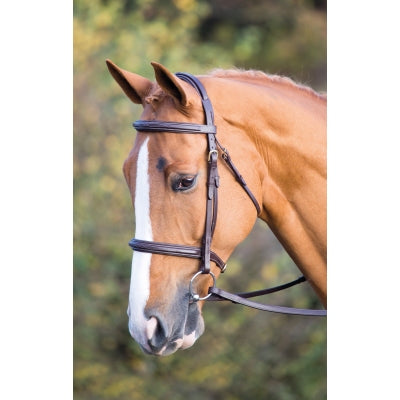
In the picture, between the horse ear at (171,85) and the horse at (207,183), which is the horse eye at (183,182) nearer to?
the horse at (207,183)

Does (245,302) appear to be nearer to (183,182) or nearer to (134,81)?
(183,182)

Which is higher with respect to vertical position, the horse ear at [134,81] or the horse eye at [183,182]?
the horse ear at [134,81]

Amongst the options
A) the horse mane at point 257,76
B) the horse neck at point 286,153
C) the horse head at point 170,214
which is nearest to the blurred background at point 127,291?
the horse mane at point 257,76

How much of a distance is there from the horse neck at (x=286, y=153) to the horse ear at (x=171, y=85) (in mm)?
147

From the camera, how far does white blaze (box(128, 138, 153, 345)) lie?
72.8 inches

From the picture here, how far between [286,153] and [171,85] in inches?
18.8

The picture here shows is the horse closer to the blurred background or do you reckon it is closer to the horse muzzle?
the horse muzzle

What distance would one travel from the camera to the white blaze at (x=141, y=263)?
1.85 meters

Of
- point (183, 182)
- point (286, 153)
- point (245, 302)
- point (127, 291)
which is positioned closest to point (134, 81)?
point (183, 182)

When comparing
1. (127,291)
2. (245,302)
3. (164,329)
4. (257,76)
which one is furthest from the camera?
(127,291)

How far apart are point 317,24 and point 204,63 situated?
4.44 feet

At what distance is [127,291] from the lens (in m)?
5.35

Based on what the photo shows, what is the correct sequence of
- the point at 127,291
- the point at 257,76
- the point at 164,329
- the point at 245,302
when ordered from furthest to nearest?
the point at 127,291 → the point at 257,76 → the point at 245,302 → the point at 164,329
